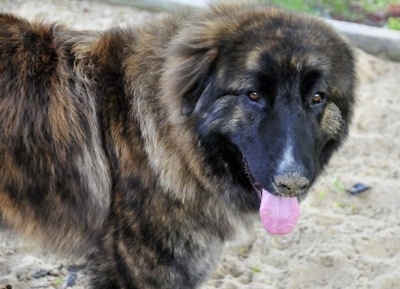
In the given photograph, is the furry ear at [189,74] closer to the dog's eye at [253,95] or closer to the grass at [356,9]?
the dog's eye at [253,95]

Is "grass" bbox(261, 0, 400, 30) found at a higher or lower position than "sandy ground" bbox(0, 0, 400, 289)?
higher

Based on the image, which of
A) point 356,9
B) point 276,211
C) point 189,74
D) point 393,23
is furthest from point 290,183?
point 356,9

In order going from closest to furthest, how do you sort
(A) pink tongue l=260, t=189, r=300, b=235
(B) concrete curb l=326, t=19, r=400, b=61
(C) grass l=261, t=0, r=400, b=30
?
(A) pink tongue l=260, t=189, r=300, b=235, (B) concrete curb l=326, t=19, r=400, b=61, (C) grass l=261, t=0, r=400, b=30

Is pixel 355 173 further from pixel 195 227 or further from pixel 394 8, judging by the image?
pixel 394 8

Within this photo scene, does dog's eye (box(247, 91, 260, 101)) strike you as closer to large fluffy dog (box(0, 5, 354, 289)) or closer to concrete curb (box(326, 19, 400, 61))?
large fluffy dog (box(0, 5, 354, 289))

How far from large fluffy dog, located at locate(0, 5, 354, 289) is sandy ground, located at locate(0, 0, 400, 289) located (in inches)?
21.2

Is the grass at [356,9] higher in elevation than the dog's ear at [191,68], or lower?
lower

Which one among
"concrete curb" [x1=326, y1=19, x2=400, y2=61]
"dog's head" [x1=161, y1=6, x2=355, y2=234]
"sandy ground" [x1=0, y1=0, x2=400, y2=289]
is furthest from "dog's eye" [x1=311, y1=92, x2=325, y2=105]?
"concrete curb" [x1=326, y1=19, x2=400, y2=61]

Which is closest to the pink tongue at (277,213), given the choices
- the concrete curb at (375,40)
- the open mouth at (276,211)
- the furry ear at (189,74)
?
the open mouth at (276,211)

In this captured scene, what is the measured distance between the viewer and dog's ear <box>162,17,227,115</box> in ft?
9.68

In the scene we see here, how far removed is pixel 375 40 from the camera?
18.8 feet

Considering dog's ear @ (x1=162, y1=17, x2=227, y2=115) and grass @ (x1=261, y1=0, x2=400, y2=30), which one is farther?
grass @ (x1=261, y1=0, x2=400, y2=30)

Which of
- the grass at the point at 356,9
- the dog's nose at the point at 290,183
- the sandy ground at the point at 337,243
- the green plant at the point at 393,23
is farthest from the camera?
the grass at the point at 356,9

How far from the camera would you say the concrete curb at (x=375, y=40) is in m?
5.73
